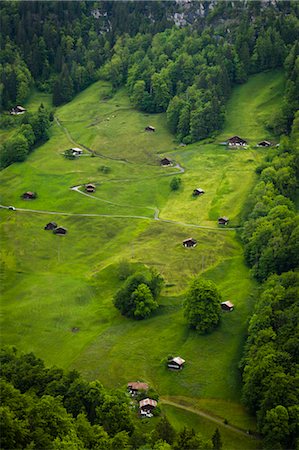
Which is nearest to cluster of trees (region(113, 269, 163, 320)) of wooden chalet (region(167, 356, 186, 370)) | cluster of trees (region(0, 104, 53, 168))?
wooden chalet (region(167, 356, 186, 370))

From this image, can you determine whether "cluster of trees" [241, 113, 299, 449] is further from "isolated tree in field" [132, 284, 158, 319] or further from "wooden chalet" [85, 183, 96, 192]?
"wooden chalet" [85, 183, 96, 192]

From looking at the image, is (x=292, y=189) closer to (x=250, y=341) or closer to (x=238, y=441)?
(x=250, y=341)

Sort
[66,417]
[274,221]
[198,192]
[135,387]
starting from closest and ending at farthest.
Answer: [66,417], [135,387], [274,221], [198,192]

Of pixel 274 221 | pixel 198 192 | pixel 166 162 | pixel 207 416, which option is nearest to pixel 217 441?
pixel 207 416

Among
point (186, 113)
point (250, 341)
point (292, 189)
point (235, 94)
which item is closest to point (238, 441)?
point (250, 341)

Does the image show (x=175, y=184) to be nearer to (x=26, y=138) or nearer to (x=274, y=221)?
(x=274, y=221)

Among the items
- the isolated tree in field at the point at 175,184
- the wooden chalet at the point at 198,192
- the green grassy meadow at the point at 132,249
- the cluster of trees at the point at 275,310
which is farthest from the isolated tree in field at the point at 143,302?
the isolated tree in field at the point at 175,184

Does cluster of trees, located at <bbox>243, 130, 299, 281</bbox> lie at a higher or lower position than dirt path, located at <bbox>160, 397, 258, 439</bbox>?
higher
